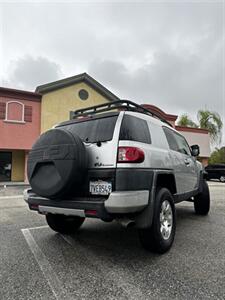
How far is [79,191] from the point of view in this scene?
3.25 m

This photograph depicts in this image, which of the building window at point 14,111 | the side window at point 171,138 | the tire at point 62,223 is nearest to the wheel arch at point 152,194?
the side window at point 171,138

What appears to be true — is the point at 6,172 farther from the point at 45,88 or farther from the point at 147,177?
the point at 147,177

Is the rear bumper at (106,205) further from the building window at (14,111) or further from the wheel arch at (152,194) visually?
the building window at (14,111)

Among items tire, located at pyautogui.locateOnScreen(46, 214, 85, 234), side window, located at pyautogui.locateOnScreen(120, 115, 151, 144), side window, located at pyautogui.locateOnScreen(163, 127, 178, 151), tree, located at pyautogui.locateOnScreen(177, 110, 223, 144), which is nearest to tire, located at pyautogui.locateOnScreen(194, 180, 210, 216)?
side window, located at pyautogui.locateOnScreen(163, 127, 178, 151)

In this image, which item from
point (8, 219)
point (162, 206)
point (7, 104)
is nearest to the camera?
point (162, 206)

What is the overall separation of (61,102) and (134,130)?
632 inches

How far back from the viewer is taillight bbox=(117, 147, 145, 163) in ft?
10.0

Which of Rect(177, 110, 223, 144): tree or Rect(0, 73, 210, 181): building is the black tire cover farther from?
Rect(177, 110, 223, 144): tree

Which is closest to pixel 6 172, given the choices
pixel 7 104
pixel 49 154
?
pixel 7 104

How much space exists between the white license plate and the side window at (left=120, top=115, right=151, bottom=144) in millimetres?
631

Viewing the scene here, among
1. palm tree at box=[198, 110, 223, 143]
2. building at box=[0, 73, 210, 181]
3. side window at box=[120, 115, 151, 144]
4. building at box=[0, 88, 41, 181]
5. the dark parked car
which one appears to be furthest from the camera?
palm tree at box=[198, 110, 223, 143]

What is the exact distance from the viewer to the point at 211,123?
3281 centimetres

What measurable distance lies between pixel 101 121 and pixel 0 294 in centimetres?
241

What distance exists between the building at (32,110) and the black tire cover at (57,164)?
14.1m
